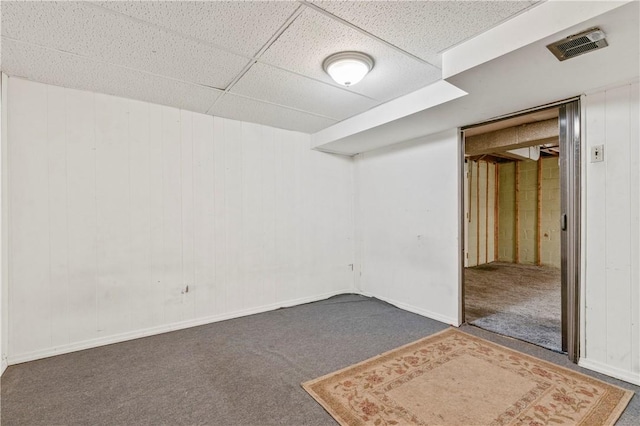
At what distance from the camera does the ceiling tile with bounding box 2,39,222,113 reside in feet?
6.91

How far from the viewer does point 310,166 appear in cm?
409

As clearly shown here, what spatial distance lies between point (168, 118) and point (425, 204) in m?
2.95

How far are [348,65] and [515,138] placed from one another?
10.6 ft

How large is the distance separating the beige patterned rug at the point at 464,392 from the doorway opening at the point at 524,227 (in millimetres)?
491

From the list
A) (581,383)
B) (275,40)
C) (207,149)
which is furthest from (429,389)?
(207,149)

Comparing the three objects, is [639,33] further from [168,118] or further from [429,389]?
[168,118]

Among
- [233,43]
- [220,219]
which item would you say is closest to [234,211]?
[220,219]

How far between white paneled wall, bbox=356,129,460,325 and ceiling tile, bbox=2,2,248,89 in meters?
2.24

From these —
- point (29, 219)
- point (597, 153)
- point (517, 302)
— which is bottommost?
point (517, 302)

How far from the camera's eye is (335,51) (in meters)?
2.04

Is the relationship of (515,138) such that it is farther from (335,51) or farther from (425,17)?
(335,51)

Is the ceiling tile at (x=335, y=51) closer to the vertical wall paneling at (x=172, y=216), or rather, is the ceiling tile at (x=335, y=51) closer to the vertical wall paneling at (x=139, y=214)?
the vertical wall paneling at (x=172, y=216)

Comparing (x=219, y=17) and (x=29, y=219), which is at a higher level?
(x=219, y=17)

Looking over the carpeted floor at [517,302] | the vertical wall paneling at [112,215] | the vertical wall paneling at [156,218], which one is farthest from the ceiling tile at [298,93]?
the carpeted floor at [517,302]
